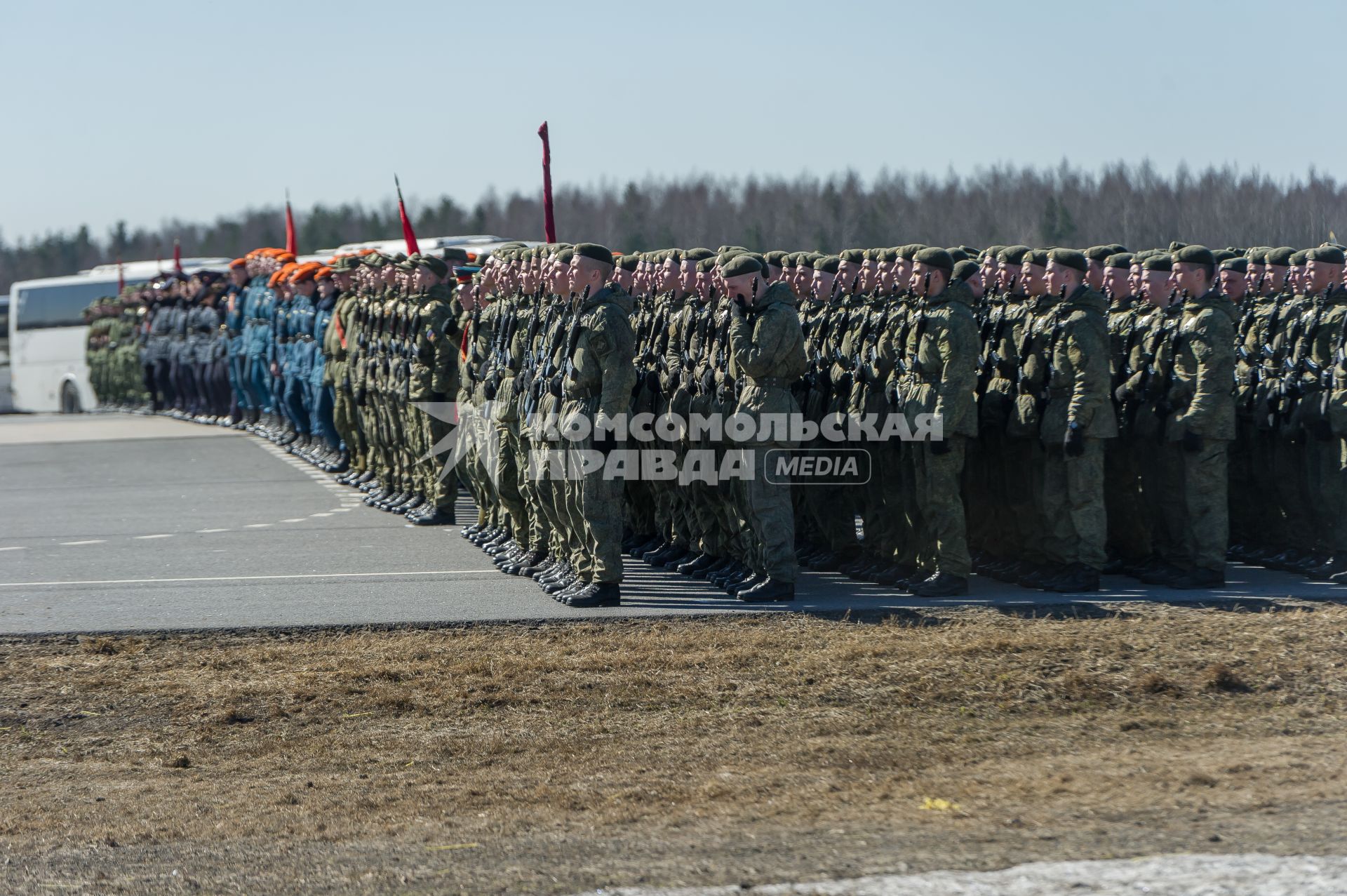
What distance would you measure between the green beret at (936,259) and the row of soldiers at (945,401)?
0.01 m

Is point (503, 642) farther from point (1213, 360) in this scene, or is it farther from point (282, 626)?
point (1213, 360)

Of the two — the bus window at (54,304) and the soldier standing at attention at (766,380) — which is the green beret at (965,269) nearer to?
the soldier standing at attention at (766,380)

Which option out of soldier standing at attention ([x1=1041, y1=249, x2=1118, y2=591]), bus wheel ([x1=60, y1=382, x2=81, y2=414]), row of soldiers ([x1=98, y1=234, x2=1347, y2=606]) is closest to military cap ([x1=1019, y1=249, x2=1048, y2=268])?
row of soldiers ([x1=98, y1=234, x2=1347, y2=606])

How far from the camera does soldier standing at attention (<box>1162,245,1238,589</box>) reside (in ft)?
31.3

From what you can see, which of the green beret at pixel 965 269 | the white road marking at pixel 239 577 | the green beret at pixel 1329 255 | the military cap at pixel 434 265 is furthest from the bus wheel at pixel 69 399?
the green beret at pixel 1329 255

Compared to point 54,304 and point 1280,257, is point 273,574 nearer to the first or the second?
point 1280,257

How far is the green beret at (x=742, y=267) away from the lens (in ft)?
31.7

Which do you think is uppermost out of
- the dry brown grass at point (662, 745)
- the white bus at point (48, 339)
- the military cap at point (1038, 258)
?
the white bus at point (48, 339)

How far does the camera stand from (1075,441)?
9594 millimetres

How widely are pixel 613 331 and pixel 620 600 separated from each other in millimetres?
1637

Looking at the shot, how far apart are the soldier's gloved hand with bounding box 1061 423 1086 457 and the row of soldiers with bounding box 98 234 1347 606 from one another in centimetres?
1

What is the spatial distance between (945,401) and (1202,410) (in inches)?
59.8

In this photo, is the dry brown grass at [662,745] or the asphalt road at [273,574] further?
the asphalt road at [273,574]

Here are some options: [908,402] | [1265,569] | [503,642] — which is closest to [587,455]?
[503,642]
